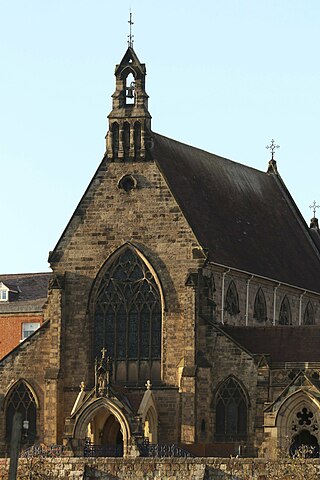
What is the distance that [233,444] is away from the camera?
107 metres

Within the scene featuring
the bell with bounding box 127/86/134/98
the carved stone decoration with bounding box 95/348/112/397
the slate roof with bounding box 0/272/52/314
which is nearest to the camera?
the carved stone decoration with bounding box 95/348/112/397

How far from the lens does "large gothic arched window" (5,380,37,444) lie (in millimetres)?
111125

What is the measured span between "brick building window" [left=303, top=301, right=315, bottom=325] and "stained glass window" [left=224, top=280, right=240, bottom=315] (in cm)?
878

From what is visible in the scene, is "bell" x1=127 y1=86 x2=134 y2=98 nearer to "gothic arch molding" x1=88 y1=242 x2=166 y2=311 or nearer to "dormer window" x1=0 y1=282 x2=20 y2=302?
"gothic arch molding" x1=88 y1=242 x2=166 y2=311

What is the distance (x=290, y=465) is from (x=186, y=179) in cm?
2844

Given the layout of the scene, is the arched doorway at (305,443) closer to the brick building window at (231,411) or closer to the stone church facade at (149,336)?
the stone church facade at (149,336)

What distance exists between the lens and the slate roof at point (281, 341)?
359 ft

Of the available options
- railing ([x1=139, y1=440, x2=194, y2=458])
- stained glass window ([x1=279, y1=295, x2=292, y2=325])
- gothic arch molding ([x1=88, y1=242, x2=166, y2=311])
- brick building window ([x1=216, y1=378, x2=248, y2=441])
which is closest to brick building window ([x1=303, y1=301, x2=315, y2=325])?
stained glass window ([x1=279, y1=295, x2=292, y2=325])

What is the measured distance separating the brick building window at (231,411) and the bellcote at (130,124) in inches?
512

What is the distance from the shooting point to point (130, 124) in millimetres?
112688

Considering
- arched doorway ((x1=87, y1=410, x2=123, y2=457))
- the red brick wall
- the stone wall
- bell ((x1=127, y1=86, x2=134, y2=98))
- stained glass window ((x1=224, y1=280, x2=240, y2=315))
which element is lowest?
the stone wall

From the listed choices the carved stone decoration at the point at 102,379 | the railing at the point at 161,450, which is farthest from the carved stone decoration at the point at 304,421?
the carved stone decoration at the point at 102,379

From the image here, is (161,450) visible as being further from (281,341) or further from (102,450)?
(281,341)

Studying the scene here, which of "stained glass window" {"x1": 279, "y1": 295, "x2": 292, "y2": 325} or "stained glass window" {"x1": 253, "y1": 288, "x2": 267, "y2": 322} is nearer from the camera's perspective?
"stained glass window" {"x1": 253, "y1": 288, "x2": 267, "y2": 322}
